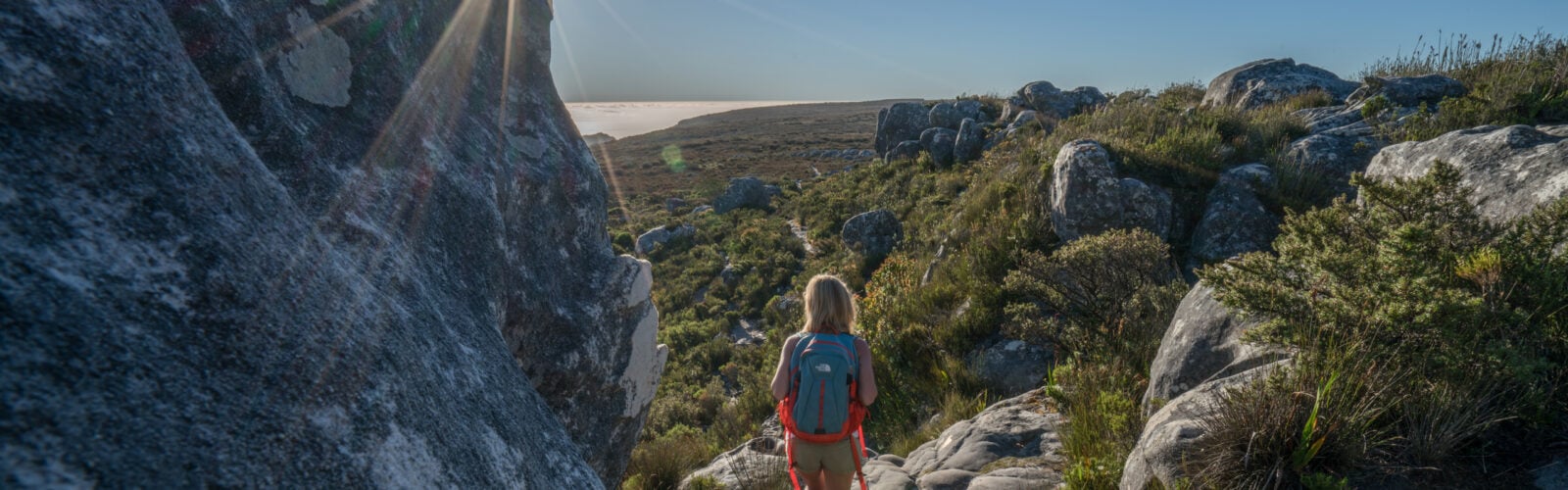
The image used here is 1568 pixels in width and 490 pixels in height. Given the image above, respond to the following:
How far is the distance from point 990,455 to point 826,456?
1.41m

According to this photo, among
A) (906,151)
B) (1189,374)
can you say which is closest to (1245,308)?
→ (1189,374)

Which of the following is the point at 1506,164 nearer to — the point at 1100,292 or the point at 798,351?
the point at 1100,292

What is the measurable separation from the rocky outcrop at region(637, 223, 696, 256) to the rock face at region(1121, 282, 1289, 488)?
2047 cm

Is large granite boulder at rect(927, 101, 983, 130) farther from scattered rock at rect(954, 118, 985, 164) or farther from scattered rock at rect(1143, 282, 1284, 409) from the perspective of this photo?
scattered rock at rect(1143, 282, 1284, 409)

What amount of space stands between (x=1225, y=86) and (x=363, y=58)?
16.5 meters

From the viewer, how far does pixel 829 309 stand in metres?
4.21

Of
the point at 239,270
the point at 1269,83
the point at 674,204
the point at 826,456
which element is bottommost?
the point at 674,204

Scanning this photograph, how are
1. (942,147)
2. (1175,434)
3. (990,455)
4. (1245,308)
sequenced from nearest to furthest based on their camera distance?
(1175,434)
(1245,308)
(990,455)
(942,147)

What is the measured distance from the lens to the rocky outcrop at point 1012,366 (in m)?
6.46

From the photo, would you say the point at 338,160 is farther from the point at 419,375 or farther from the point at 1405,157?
the point at 1405,157

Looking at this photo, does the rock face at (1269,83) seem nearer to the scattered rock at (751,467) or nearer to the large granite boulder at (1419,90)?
the large granite boulder at (1419,90)

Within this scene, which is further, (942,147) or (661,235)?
(661,235)

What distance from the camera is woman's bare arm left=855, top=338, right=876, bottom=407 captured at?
4.01m

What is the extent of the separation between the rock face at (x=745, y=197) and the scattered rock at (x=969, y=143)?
9755 millimetres
